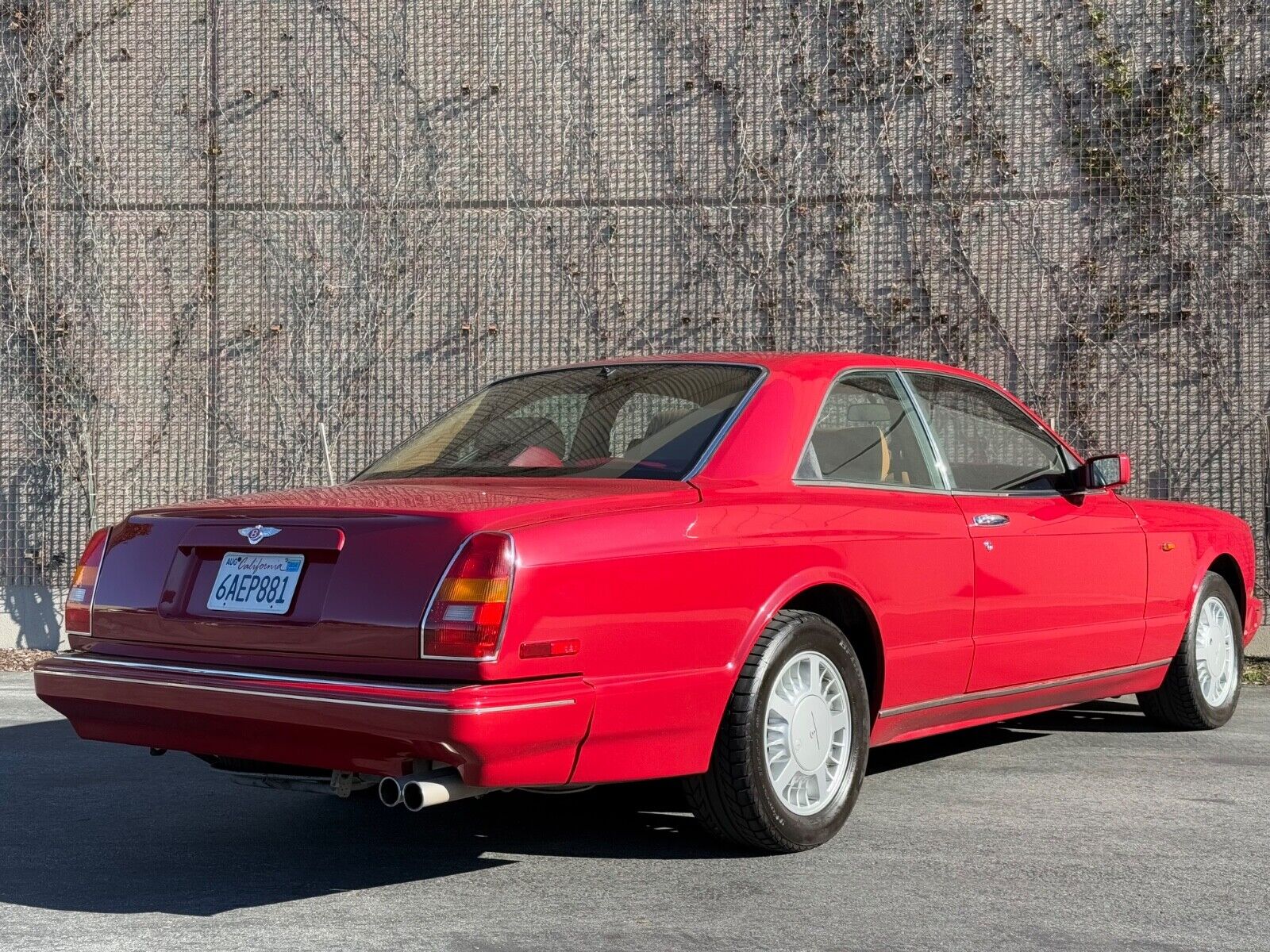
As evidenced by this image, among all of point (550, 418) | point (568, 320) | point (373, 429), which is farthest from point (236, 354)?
point (550, 418)

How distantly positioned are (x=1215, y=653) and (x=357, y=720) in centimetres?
436

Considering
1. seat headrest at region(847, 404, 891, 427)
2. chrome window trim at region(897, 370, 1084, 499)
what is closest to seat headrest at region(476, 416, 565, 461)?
seat headrest at region(847, 404, 891, 427)

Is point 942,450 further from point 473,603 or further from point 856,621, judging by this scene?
point 473,603

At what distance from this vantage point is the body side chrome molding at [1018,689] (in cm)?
455

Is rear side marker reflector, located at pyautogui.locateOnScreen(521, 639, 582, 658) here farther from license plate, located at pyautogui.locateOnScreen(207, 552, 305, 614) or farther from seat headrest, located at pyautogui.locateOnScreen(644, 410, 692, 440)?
seat headrest, located at pyautogui.locateOnScreen(644, 410, 692, 440)

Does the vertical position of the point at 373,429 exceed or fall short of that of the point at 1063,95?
it falls short

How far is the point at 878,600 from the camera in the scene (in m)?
4.35

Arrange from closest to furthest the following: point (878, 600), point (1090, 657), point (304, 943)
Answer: point (304, 943) < point (878, 600) < point (1090, 657)

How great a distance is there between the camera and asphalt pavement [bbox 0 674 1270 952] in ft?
11.1

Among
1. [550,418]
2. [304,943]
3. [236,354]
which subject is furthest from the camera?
[236,354]

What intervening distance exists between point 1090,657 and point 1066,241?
5.35 metres

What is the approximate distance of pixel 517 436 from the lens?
459 centimetres

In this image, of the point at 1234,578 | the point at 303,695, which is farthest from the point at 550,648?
the point at 1234,578

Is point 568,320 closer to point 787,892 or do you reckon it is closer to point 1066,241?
point 1066,241
